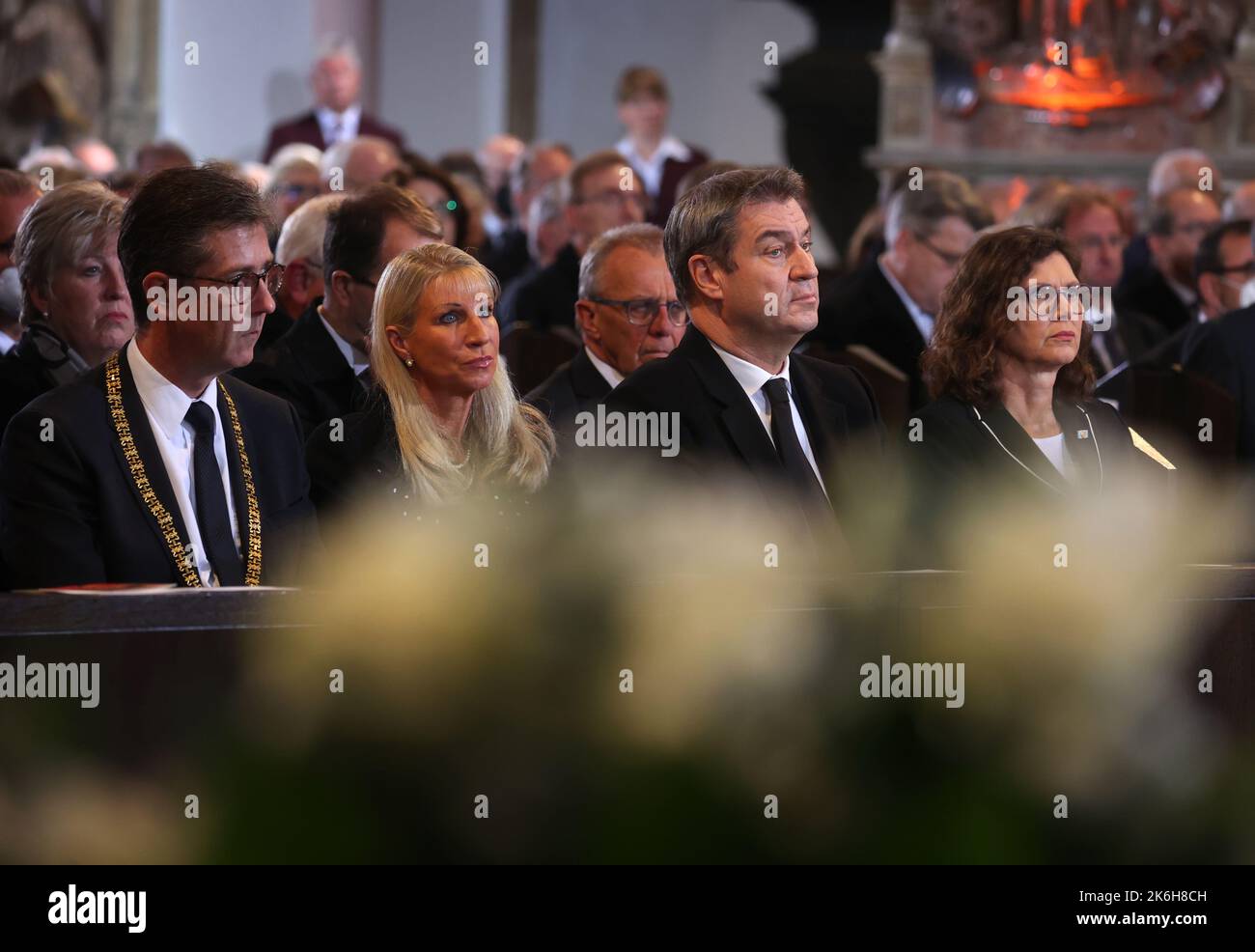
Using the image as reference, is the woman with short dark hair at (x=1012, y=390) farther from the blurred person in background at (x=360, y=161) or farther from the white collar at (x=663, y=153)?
the white collar at (x=663, y=153)

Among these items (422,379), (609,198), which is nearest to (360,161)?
(609,198)

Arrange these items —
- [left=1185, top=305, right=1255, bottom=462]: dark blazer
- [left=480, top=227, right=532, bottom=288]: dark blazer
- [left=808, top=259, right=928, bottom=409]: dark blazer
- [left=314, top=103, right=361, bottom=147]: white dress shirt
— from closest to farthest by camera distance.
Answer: [left=1185, top=305, right=1255, bottom=462]: dark blazer < [left=808, top=259, right=928, bottom=409]: dark blazer < [left=480, top=227, right=532, bottom=288]: dark blazer < [left=314, top=103, right=361, bottom=147]: white dress shirt

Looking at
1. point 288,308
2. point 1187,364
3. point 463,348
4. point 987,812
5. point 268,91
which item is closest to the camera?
point 987,812

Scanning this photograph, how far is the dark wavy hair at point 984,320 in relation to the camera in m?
3.78

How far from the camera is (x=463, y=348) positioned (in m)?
3.49

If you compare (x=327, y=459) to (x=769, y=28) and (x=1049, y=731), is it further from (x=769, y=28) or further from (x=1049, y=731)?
(x=769, y=28)

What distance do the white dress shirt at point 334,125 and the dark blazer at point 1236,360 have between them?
20.5ft

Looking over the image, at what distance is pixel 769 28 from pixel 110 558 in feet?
36.1

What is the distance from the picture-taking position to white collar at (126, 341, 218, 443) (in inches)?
124

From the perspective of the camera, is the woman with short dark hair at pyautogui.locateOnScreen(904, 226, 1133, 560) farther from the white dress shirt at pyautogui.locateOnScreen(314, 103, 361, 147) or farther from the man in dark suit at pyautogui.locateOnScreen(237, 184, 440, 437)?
the white dress shirt at pyautogui.locateOnScreen(314, 103, 361, 147)

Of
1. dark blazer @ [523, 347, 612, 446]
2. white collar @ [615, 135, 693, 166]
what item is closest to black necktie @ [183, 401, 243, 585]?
dark blazer @ [523, 347, 612, 446]

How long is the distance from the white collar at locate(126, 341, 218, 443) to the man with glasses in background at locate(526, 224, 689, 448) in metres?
1.36

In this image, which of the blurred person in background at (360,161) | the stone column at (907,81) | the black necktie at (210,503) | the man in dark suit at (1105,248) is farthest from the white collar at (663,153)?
the black necktie at (210,503)

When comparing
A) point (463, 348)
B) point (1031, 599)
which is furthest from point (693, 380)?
point (1031, 599)
